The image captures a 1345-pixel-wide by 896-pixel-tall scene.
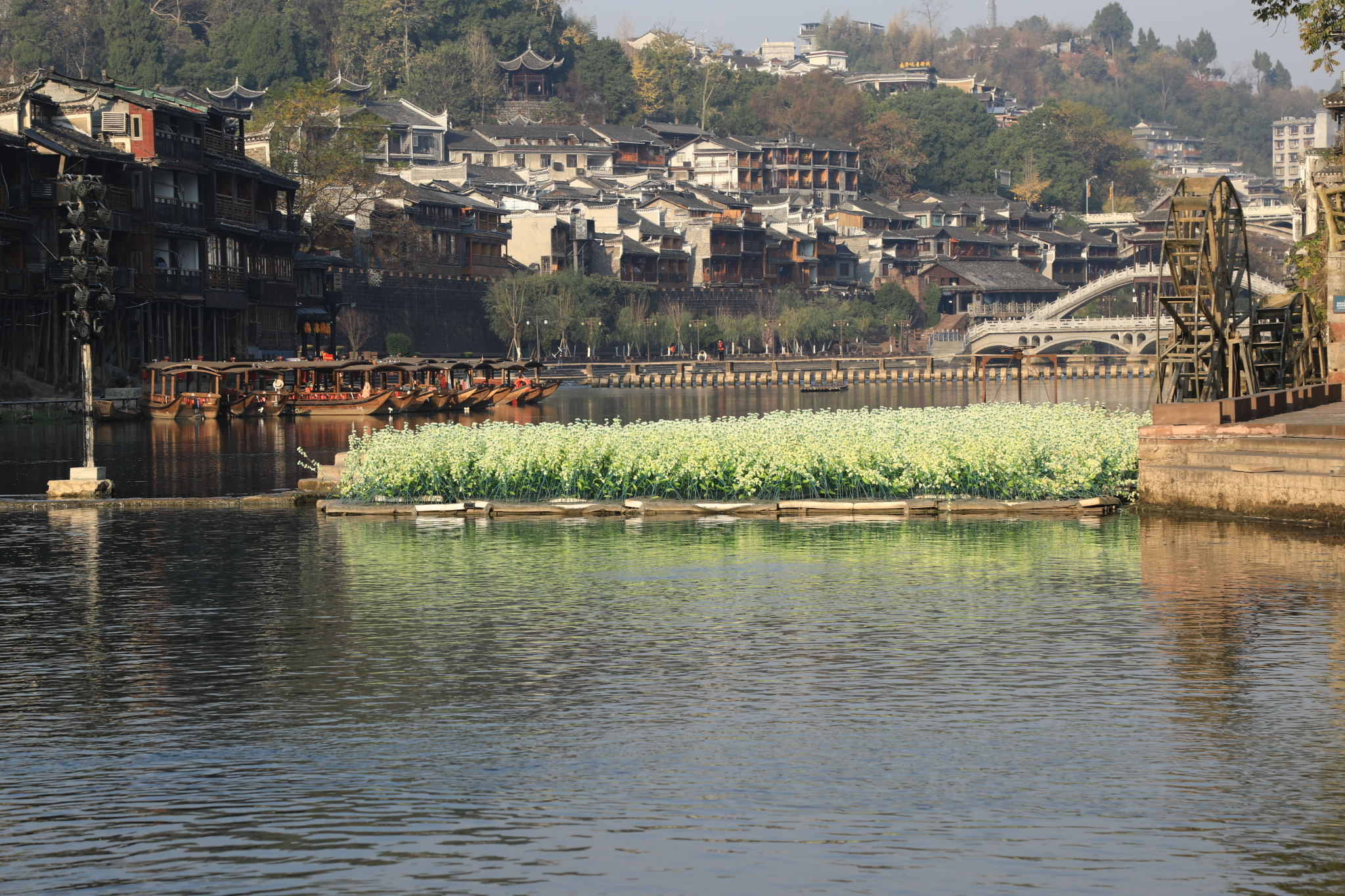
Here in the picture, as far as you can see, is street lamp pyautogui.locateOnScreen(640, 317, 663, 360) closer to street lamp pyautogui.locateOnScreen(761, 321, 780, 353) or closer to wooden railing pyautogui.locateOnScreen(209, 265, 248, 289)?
street lamp pyautogui.locateOnScreen(761, 321, 780, 353)

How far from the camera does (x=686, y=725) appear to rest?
12914mm

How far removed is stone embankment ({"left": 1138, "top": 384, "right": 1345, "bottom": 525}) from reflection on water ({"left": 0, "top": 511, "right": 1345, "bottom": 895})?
2562mm

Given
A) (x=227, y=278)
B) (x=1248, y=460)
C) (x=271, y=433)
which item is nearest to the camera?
(x=1248, y=460)

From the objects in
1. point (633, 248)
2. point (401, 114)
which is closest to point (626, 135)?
point (401, 114)

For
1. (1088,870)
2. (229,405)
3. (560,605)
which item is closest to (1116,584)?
(560,605)

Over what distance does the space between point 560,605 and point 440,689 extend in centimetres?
454

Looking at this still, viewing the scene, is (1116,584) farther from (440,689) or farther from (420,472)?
(420,472)

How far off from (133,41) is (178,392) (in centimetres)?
9407

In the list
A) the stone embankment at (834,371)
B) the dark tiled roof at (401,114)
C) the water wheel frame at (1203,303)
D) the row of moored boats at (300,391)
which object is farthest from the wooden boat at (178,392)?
the dark tiled roof at (401,114)

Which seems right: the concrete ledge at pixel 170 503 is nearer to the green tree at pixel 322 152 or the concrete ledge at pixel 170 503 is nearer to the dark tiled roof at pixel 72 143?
the dark tiled roof at pixel 72 143

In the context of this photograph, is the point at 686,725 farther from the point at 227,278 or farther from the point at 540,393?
the point at 540,393

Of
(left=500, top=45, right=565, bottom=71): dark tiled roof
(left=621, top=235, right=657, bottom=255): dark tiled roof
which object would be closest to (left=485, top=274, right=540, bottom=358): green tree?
(left=621, top=235, right=657, bottom=255): dark tiled roof

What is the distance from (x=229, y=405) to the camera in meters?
76.3

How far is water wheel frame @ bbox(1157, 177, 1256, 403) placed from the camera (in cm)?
3206
